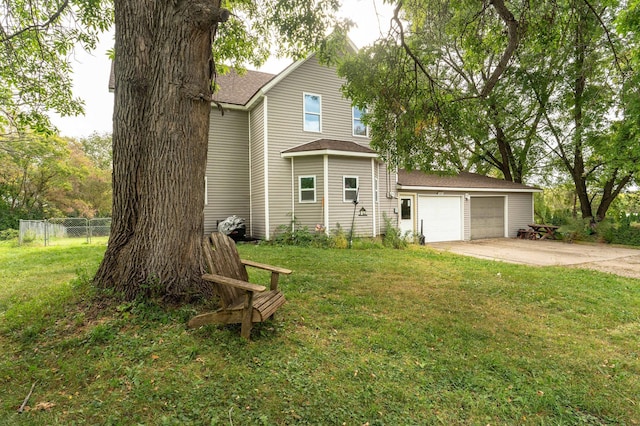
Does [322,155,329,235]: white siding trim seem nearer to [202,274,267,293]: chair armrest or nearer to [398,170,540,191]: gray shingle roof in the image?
[398,170,540,191]: gray shingle roof

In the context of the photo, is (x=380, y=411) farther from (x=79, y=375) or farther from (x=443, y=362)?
(x=79, y=375)

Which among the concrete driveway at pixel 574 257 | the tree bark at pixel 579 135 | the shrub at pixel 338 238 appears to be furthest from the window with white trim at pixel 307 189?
the tree bark at pixel 579 135

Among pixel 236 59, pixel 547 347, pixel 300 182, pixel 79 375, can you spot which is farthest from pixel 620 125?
pixel 79 375

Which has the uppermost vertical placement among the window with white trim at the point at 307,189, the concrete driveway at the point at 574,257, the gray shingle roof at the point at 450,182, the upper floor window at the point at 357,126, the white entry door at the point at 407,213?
the upper floor window at the point at 357,126

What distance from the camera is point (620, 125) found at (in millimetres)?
12086

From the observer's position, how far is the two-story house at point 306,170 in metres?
11.3

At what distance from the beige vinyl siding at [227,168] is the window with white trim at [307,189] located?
284 centimetres

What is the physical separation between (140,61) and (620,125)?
16838mm

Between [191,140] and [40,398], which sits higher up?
[191,140]

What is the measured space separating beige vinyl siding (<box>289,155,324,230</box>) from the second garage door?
28.1 feet

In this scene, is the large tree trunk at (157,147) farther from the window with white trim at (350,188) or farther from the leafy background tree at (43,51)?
the window with white trim at (350,188)

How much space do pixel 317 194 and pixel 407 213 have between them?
15.3 ft

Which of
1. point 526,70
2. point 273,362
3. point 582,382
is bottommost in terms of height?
point 582,382

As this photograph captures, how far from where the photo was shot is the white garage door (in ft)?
45.5
